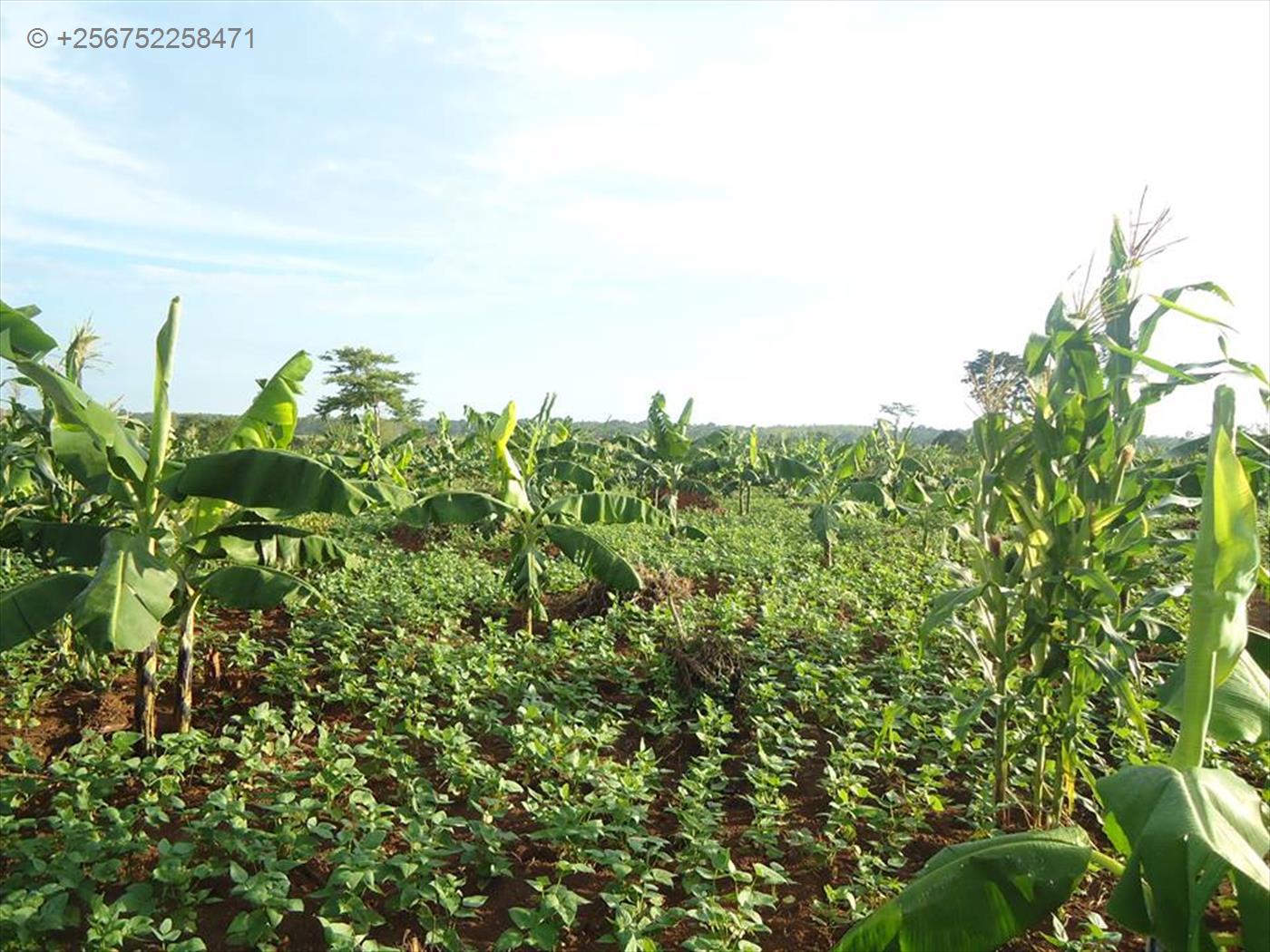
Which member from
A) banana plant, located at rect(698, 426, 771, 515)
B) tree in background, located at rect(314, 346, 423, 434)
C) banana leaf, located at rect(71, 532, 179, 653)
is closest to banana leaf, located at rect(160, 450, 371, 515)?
banana leaf, located at rect(71, 532, 179, 653)

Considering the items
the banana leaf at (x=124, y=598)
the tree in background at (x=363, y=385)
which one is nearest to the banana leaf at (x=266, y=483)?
the banana leaf at (x=124, y=598)

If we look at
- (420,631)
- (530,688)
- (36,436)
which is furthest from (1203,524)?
(36,436)

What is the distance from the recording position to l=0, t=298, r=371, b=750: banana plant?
452 cm

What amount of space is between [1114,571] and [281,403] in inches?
224

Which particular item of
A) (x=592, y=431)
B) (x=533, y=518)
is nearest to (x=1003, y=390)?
(x=533, y=518)

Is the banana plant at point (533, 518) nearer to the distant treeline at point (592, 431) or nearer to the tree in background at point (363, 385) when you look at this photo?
the distant treeline at point (592, 431)

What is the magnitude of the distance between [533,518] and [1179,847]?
7.39m

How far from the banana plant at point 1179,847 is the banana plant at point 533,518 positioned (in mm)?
5388

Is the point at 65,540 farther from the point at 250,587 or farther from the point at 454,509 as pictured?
the point at 454,509

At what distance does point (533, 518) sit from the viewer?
9109 millimetres

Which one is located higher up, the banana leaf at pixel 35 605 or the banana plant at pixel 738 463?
the banana plant at pixel 738 463

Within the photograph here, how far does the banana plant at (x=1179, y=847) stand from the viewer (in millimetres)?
2268

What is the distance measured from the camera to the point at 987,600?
5070mm

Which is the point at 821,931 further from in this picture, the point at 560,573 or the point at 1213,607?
the point at 560,573
